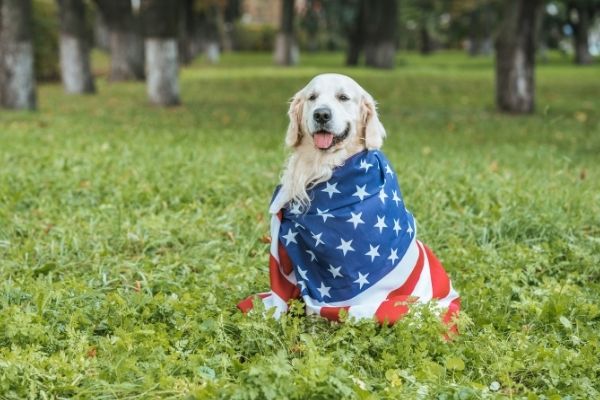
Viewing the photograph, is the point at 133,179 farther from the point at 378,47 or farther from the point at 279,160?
the point at 378,47

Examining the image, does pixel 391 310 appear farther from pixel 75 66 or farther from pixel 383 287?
pixel 75 66

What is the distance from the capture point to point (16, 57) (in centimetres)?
1230

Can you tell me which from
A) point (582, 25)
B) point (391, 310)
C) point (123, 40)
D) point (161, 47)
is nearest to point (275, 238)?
point (391, 310)

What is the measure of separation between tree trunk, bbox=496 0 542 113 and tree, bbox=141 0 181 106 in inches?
241

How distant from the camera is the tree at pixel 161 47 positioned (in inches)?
543

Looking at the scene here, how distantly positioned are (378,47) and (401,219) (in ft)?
83.4

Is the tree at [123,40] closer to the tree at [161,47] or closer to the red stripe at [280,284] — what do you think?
the tree at [161,47]

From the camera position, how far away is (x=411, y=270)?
13.1 ft

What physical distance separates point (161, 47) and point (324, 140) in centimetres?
1080

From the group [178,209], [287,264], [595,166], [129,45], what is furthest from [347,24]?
[287,264]

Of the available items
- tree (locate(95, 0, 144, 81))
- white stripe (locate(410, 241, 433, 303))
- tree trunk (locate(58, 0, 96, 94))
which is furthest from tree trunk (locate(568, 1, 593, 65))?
white stripe (locate(410, 241, 433, 303))

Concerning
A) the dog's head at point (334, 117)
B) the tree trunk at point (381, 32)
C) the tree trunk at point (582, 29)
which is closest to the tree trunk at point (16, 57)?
the dog's head at point (334, 117)

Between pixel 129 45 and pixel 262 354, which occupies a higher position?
pixel 129 45

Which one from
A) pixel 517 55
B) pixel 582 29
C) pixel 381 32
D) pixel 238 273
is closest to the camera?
pixel 238 273
